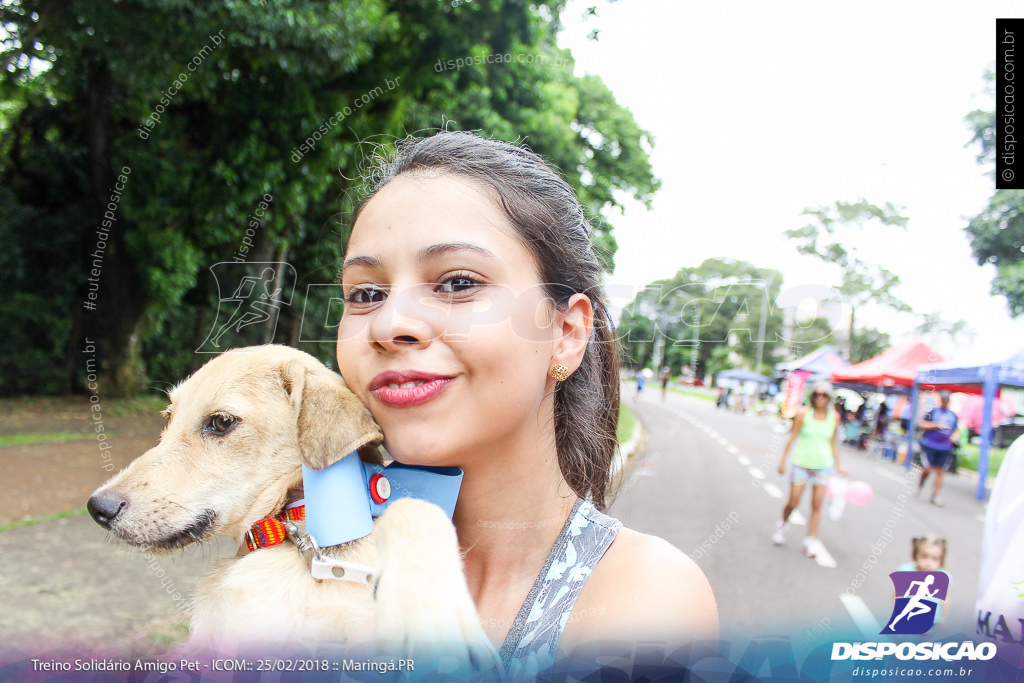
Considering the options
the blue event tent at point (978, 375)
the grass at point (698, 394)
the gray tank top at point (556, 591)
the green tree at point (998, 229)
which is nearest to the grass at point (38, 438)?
the gray tank top at point (556, 591)

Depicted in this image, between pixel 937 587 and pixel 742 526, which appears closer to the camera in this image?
pixel 937 587

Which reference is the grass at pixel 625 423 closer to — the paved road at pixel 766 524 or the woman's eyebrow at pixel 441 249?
the paved road at pixel 766 524

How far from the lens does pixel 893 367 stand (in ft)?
5.17

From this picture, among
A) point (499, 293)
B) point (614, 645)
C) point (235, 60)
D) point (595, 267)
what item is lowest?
point (614, 645)

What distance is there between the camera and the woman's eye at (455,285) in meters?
0.94

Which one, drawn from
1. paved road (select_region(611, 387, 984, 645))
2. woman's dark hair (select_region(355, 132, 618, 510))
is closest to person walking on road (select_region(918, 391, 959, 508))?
paved road (select_region(611, 387, 984, 645))

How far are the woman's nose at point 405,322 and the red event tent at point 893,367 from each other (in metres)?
1.20

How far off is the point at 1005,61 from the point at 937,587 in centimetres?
116

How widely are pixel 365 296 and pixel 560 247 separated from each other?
0.42 meters

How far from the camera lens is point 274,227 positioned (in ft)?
6.33

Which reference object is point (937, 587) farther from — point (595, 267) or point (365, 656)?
point (365, 656)

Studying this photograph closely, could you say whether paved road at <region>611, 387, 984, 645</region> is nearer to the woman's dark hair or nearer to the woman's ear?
the woman's dark hair

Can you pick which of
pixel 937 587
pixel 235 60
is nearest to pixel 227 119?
pixel 235 60

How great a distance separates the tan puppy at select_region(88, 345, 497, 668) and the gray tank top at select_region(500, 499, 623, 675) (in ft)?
0.77
